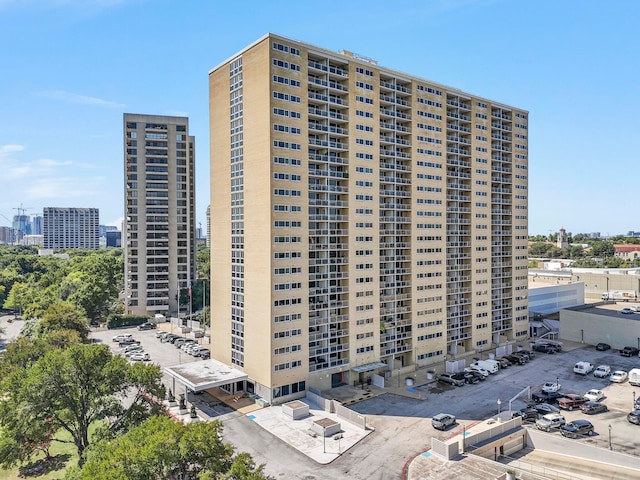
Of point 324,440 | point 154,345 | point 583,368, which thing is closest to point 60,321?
point 154,345

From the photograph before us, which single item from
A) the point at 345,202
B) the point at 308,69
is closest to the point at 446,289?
the point at 345,202

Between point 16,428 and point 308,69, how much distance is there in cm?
5376

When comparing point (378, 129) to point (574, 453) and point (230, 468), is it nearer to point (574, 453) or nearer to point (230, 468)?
point (574, 453)

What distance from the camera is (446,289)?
82.4 m

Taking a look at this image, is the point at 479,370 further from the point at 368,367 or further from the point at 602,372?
the point at 368,367

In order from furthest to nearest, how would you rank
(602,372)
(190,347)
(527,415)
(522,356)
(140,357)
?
(190,347) < (140,357) < (522,356) < (602,372) < (527,415)

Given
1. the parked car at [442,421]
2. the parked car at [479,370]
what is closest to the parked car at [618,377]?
the parked car at [479,370]

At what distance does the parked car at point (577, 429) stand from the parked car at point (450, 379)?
1800 cm

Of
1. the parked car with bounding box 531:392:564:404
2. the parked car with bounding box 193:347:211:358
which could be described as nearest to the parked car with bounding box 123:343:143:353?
the parked car with bounding box 193:347:211:358

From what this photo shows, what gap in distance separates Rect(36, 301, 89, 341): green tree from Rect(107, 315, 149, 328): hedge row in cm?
2685

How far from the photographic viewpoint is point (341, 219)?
6794cm

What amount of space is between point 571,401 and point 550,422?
893cm

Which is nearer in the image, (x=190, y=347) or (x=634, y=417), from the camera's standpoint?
(x=634, y=417)

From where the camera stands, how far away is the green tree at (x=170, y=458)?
29.2 meters
